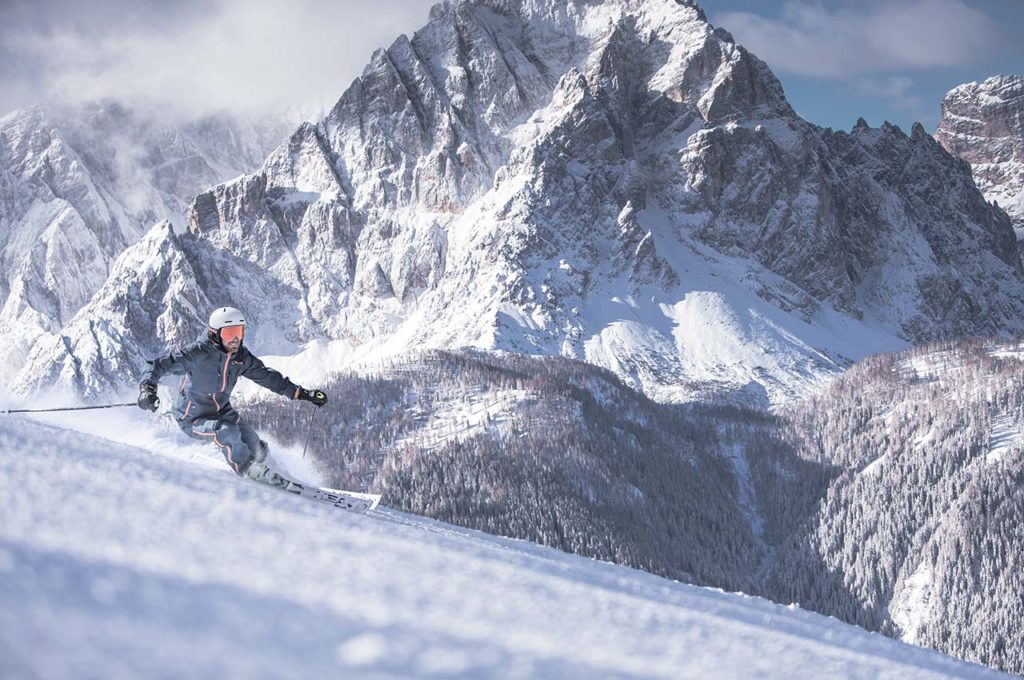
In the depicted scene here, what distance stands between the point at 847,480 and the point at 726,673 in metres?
140

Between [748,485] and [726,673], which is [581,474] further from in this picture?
[726,673]

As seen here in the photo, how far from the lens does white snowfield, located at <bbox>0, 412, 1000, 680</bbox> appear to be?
5.00 m

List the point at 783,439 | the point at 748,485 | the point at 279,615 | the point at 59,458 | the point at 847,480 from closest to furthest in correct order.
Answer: the point at 279,615 < the point at 59,458 < the point at 847,480 < the point at 748,485 < the point at 783,439

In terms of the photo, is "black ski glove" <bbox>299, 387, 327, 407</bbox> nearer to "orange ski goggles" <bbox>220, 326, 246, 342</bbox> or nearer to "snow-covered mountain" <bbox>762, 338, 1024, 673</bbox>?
"orange ski goggles" <bbox>220, 326, 246, 342</bbox>

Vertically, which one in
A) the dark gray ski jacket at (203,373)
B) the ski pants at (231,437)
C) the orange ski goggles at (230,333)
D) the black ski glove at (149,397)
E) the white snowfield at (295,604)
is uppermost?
the orange ski goggles at (230,333)

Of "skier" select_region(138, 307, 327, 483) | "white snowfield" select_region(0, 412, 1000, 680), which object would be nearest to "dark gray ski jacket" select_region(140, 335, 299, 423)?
"skier" select_region(138, 307, 327, 483)

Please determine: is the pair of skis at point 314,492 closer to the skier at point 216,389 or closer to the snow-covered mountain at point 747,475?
the skier at point 216,389

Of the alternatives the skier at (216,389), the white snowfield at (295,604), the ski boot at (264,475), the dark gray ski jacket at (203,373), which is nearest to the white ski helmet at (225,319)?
the skier at (216,389)

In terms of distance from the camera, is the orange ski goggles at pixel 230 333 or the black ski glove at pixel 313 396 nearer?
the orange ski goggles at pixel 230 333

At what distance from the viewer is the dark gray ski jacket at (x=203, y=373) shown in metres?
14.3

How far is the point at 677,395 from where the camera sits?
601ft

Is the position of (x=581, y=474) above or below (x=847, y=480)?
below

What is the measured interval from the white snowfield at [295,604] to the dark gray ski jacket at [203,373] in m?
5.95

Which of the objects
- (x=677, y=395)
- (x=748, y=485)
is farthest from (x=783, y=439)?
(x=677, y=395)
